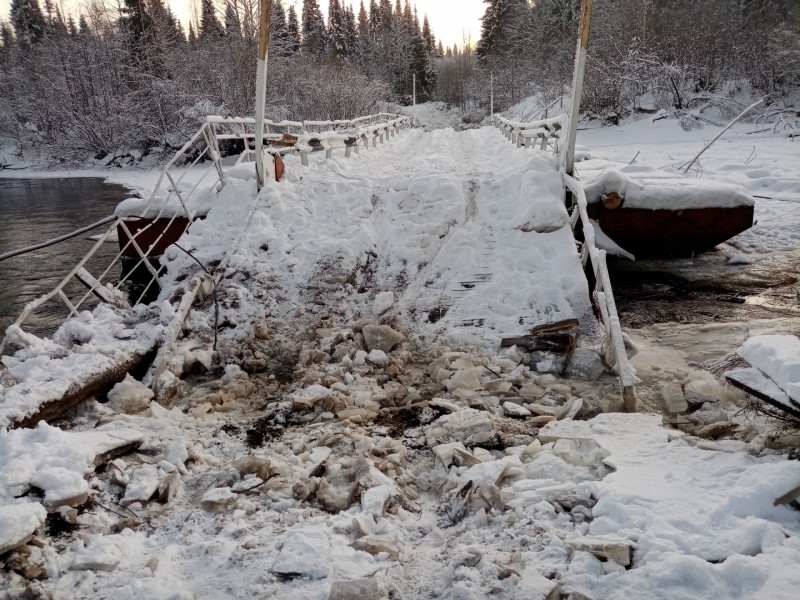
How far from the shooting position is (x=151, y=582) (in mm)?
2494

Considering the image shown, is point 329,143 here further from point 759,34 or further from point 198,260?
point 759,34

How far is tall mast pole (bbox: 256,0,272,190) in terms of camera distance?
694cm

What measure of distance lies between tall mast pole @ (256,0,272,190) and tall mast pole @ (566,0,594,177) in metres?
3.89

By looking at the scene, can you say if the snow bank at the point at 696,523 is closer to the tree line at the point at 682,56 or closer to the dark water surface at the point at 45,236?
the dark water surface at the point at 45,236

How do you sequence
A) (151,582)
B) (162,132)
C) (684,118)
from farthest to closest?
1. (162,132)
2. (684,118)
3. (151,582)

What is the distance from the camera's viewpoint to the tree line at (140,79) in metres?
34.0

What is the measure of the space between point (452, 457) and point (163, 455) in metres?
1.96

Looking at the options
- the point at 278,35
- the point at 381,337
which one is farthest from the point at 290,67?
the point at 381,337

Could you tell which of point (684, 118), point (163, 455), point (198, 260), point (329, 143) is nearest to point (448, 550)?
point (163, 455)

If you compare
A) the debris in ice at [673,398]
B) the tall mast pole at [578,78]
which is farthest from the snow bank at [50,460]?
the tall mast pole at [578,78]

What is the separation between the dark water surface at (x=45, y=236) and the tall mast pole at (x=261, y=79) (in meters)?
4.73

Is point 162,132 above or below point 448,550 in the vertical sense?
above

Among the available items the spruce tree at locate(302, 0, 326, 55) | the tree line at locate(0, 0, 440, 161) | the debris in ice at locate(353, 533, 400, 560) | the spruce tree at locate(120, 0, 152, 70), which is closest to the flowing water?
the debris in ice at locate(353, 533, 400, 560)

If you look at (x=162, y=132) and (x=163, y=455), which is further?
(x=162, y=132)
